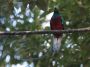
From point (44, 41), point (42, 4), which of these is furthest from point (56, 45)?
point (44, 41)

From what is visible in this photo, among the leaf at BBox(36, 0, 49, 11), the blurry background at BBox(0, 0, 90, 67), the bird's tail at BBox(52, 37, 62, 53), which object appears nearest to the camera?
the leaf at BBox(36, 0, 49, 11)

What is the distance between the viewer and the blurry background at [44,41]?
6.22 m

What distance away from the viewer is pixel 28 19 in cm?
767

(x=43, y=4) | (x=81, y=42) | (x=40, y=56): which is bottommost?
(x=40, y=56)

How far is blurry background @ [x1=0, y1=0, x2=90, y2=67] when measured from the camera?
6.22 meters

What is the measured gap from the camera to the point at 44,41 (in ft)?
24.4

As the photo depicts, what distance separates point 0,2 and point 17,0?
0.28 m

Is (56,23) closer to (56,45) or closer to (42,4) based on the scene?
(56,45)

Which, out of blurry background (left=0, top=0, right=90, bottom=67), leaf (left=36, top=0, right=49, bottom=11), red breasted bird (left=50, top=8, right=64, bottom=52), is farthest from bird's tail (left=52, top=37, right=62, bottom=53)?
leaf (left=36, top=0, right=49, bottom=11)

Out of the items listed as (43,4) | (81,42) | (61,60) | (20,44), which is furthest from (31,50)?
(43,4)

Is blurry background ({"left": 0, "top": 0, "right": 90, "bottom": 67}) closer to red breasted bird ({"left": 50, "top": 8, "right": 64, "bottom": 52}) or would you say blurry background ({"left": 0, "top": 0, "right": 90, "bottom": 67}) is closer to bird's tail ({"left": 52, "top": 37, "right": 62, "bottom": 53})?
red breasted bird ({"left": 50, "top": 8, "right": 64, "bottom": 52})

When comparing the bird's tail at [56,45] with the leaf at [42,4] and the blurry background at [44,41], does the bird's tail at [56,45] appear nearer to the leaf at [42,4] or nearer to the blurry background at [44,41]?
the blurry background at [44,41]

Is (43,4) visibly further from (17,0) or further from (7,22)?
(7,22)

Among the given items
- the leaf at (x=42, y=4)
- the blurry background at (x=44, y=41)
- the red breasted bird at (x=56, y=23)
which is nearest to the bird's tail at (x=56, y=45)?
the red breasted bird at (x=56, y=23)
